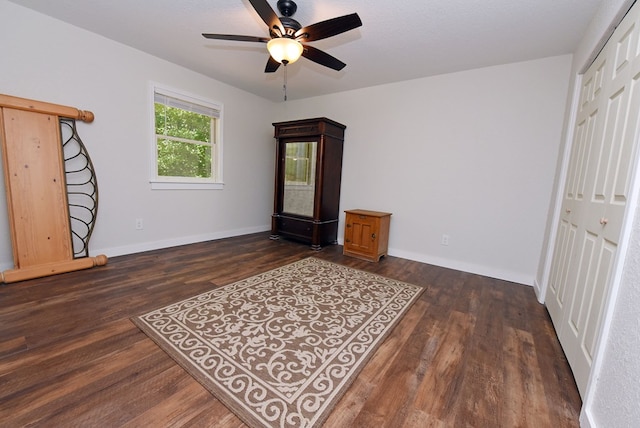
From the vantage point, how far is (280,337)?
5.58 feet

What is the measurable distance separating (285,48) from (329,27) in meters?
0.36

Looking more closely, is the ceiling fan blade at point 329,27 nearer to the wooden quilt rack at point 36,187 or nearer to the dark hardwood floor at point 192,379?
the dark hardwood floor at point 192,379

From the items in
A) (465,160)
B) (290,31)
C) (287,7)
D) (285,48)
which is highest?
(287,7)

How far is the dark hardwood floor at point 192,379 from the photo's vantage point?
114cm

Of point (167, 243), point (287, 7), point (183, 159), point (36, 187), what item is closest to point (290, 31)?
point (287, 7)

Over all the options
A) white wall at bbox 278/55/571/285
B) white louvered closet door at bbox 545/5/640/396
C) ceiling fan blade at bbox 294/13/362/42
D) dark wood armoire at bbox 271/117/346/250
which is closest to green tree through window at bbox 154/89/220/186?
dark wood armoire at bbox 271/117/346/250

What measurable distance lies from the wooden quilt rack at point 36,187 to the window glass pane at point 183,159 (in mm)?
907

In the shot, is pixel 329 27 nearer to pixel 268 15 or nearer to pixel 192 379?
pixel 268 15

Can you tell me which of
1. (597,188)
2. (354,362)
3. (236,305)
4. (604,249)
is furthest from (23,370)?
(597,188)

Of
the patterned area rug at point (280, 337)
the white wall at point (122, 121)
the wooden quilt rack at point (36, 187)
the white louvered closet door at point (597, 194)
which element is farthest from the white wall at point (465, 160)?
the wooden quilt rack at point (36, 187)

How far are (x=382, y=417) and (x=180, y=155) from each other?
3.78 metres

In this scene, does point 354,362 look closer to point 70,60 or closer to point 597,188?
point 597,188

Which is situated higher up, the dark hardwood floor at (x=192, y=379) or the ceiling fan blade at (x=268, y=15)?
the ceiling fan blade at (x=268, y=15)

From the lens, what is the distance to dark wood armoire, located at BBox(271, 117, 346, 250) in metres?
3.80
